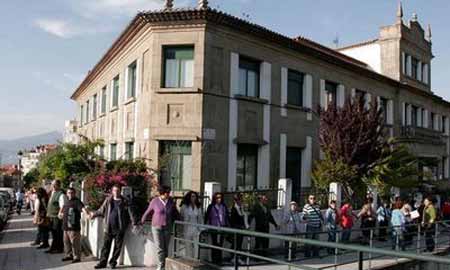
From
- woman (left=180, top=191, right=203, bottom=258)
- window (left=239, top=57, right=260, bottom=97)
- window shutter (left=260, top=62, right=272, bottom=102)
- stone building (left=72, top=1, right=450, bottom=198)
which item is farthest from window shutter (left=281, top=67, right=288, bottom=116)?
woman (left=180, top=191, right=203, bottom=258)

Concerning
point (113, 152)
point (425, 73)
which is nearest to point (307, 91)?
point (113, 152)

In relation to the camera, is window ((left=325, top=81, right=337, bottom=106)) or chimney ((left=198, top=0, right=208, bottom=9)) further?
window ((left=325, top=81, right=337, bottom=106))

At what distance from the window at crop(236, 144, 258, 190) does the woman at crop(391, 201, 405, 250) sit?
4.82m

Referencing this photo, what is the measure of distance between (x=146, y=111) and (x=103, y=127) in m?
8.83

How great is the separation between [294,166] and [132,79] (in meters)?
7.40

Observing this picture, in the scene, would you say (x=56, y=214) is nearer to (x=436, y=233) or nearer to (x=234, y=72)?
(x=234, y=72)

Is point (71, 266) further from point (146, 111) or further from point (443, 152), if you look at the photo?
point (443, 152)

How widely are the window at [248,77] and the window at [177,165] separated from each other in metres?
3.04

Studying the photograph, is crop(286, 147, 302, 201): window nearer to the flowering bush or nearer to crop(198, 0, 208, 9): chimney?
crop(198, 0, 208, 9): chimney

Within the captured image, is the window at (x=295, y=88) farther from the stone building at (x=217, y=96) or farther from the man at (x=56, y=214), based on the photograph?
the man at (x=56, y=214)

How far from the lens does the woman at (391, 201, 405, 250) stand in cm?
1449

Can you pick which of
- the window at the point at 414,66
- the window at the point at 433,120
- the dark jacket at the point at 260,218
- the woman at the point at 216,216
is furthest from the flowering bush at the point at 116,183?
the window at the point at 433,120

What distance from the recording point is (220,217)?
11.6 metres

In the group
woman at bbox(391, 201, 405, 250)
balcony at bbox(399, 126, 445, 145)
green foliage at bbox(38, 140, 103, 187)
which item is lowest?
woman at bbox(391, 201, 405, 250)
